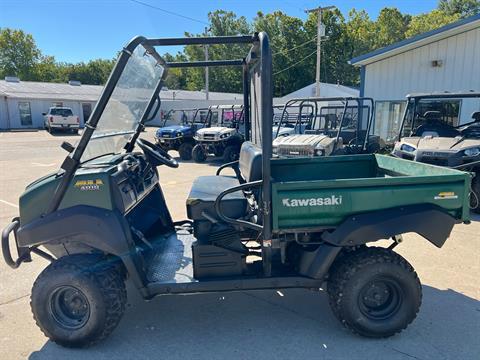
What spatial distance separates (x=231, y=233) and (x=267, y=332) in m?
0.80

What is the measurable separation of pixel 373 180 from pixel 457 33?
11.1m

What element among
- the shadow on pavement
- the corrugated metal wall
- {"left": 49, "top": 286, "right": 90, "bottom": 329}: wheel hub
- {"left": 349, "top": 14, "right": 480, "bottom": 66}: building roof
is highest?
{"left": 349, "top": 14, "right": 480, "bottom": 66}: building roof

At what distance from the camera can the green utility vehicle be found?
2535 mm

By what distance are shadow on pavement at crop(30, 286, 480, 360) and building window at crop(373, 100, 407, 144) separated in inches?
427

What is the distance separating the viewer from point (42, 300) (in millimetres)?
2570

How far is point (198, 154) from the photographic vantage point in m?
12.0

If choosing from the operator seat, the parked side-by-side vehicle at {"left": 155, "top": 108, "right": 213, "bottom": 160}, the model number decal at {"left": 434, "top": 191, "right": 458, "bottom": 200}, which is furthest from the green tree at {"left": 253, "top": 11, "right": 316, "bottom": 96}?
the model number decal at {"left": 434, "top": 191, "right": 458, "bottom": 200}

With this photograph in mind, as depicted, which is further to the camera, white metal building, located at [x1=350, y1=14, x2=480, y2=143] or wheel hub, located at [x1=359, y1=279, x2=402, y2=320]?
white metal building, located at [x1=350, y1=14, x2=480, y2=143]

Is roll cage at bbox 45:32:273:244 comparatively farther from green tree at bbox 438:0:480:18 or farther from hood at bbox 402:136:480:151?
green tree at bbox 438:0:480:18

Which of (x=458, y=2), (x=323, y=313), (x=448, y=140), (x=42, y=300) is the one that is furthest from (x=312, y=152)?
(x=458, y=2)

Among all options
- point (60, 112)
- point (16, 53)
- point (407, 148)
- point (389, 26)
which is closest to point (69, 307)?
point (407, 148)


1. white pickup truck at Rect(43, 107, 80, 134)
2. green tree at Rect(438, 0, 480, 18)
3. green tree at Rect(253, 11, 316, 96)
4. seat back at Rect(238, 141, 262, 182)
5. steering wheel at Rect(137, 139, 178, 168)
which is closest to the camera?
seat back at Rect(238, 141, 262, 182)

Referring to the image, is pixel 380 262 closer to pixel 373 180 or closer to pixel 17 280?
pixel 373 180

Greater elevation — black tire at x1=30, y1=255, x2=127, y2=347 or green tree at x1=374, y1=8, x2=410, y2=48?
green tree at x1=374, y1=8, x2=410, y2=48
